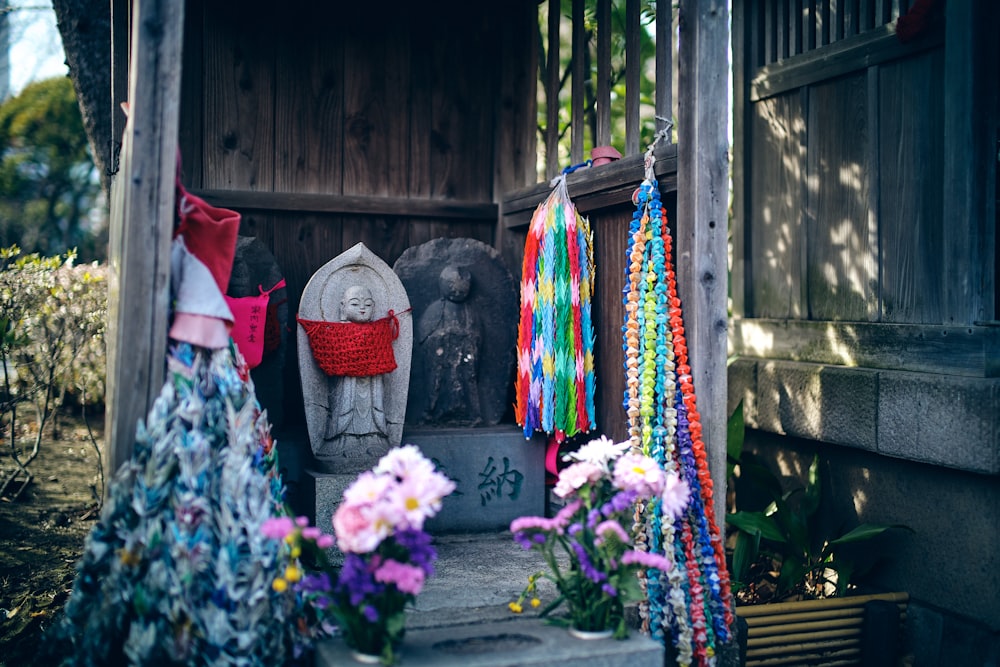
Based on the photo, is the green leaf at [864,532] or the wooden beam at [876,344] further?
the green leaf at [864,532]

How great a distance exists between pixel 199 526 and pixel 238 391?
495 mm

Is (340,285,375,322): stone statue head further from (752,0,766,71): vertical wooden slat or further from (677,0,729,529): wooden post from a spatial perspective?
(752,0,766,71): vertical wooden slat

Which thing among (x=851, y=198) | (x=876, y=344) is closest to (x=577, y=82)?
(x=851, y=198)

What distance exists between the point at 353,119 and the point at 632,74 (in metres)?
1.80

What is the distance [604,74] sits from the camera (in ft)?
14.4

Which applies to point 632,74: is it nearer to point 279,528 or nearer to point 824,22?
point 824,22

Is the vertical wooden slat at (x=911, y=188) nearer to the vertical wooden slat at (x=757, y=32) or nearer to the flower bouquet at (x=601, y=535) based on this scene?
the vertical wooden slat at (x=757, y=32)

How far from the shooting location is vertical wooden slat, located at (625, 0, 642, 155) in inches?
164

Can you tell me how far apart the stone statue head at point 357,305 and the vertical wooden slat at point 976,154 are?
8.96 feet

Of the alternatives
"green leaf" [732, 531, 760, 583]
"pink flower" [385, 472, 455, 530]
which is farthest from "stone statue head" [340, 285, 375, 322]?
"green leaf" [732, 531, 760, 583]

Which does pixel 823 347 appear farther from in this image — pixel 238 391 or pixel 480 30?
pixel 238 391

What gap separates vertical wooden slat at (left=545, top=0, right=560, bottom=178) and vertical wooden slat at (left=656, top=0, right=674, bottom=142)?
1119mm

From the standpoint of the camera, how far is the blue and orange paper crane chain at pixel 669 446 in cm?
346

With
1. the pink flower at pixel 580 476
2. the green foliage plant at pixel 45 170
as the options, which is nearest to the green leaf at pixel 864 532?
the pink flower at pixel 580 476
